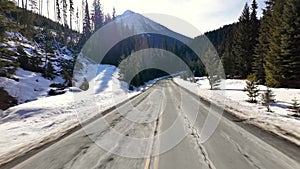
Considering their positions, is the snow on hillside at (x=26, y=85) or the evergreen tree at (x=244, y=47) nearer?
the snow on hillside at (x=26, y=85)

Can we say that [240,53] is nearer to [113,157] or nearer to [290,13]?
[290,13]

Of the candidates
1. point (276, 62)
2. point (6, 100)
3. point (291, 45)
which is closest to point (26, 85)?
point (6, 100)

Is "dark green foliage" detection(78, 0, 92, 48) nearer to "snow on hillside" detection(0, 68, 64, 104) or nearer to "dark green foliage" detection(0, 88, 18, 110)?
"snow on hillside" detection(0, 68, 64, 104)

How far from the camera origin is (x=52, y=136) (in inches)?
393

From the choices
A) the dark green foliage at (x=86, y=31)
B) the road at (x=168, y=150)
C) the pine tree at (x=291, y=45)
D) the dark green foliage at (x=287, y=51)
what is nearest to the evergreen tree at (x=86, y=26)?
the dark green foliage at (x=86, y=31)

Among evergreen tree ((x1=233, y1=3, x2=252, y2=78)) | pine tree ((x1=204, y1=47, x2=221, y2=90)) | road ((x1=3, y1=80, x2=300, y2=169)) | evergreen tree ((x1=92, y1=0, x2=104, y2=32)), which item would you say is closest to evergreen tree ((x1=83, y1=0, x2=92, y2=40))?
evergreen tree ((x1=92, y1=0, x2=104, y2=32))

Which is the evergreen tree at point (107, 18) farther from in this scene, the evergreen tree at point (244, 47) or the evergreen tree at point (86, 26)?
the evergreen tree at point (244, 47)

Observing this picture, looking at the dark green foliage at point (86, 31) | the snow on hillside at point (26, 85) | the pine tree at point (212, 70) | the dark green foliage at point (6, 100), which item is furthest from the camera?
the dark green foliage at point (86, 31)

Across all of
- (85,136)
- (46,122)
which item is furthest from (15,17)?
(85,136)

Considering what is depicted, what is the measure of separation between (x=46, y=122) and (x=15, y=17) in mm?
59139

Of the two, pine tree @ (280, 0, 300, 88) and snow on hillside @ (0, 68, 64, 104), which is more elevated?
pine tree @ (280, 0, 300, 88)

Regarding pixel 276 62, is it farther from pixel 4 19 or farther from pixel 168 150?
pixel 4 19

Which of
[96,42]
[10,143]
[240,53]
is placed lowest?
[10,143]

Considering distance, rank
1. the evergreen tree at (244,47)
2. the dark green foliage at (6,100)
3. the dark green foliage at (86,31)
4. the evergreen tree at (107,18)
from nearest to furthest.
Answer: the dark green foliage at (6,100)
the evergreen tree at (244,47)
the dark green foliage at (86,31)
the evergreen tree at (107,18)
